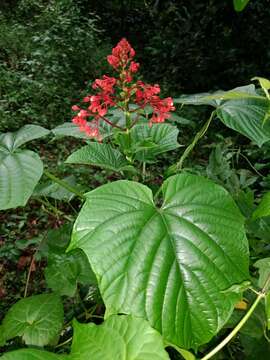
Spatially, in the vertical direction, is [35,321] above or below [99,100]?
below

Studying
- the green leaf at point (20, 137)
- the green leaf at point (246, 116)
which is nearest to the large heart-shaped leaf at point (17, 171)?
the green leaf at point (20, 137)

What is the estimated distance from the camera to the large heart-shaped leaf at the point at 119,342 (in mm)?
492

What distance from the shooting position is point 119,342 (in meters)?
0.51

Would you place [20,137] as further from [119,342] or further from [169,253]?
[119,342]

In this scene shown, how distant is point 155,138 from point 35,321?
538 millimetres

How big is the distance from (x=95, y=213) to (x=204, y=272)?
0.61 ft

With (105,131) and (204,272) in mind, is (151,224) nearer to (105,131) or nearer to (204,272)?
(204,272)

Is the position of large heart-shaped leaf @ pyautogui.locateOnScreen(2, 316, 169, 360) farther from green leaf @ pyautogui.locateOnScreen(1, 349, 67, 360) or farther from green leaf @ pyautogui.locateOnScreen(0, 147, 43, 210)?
green leaf @ pyautogui.locateOnScreen(0, 147, 43, 210)

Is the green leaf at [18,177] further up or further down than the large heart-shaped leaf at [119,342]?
further down

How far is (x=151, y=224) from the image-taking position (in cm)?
69

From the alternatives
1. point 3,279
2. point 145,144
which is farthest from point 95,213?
point 3,279

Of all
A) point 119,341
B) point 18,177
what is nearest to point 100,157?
point 18,177

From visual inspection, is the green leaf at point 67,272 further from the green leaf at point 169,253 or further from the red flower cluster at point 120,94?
the green leaf at point 169,253

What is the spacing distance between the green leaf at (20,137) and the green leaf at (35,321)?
40 centimetres
